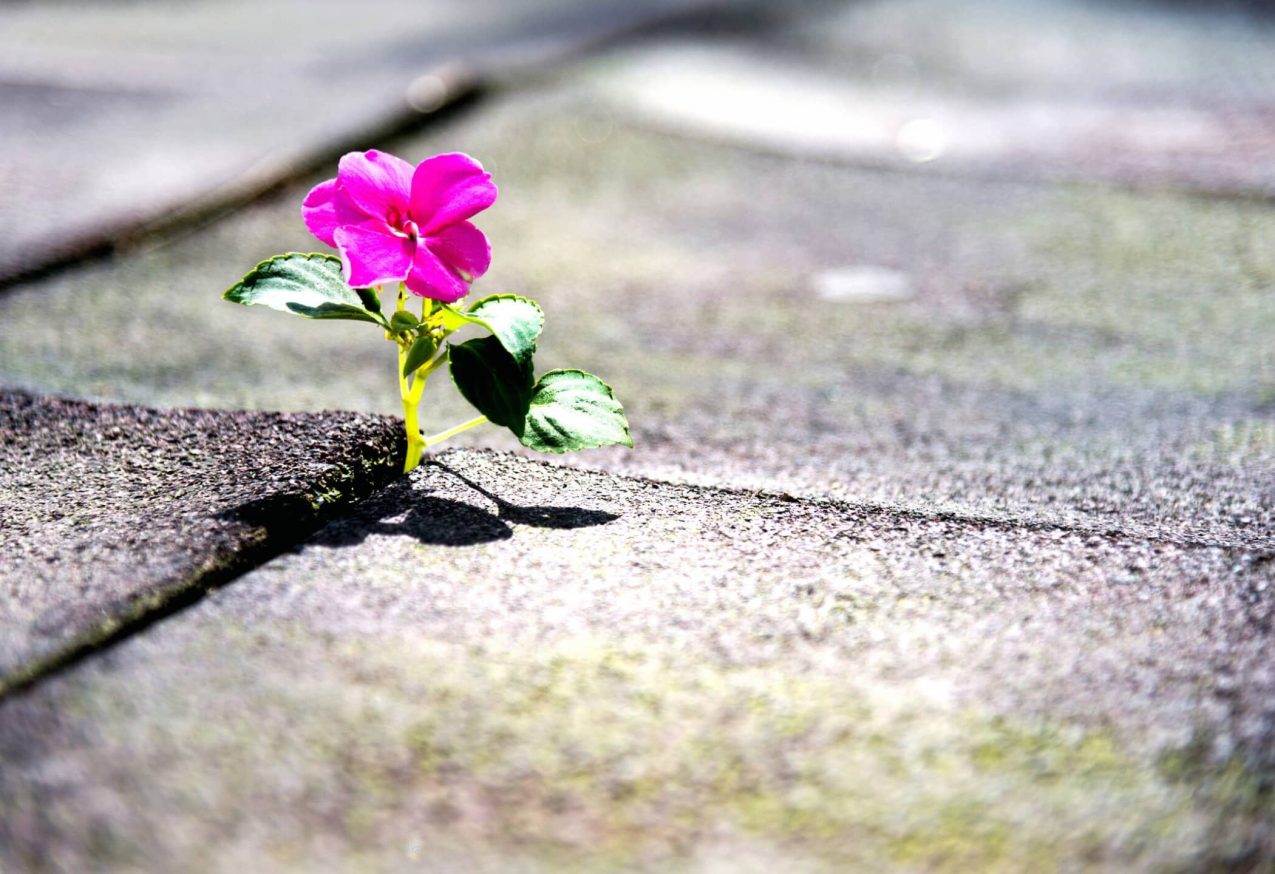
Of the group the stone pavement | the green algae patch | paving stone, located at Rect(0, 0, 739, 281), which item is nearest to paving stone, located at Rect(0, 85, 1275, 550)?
the stone pavement

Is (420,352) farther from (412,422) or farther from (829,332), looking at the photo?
(829,332)

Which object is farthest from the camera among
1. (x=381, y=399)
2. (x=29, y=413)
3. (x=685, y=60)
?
(x=685, y=60)

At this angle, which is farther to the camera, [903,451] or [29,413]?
[903,451]

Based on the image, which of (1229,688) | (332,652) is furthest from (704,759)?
(1229,688)

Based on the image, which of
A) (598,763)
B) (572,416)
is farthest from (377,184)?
(598,763)

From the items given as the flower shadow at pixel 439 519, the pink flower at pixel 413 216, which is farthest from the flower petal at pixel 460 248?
the flower shadow at pixel 439 519

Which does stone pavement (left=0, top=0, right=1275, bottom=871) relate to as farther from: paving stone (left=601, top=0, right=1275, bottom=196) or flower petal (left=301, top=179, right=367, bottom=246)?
paving stone (left=601, top=0, right=1275, bottom=196)

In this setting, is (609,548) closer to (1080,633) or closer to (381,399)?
Answer: (1080,633)


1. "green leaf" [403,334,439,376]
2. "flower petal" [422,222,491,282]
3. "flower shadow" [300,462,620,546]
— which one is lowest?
"flower shadow" [300,462,620,546]
